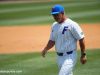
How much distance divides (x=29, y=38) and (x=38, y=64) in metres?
5.32

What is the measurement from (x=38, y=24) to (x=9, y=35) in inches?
153

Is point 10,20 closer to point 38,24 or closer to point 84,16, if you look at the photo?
point 38,24

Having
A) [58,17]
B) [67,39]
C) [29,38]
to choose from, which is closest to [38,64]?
[67,39]

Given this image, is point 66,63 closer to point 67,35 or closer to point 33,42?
point 67,35

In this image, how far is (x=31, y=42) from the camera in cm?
1548

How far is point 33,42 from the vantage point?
15445mm

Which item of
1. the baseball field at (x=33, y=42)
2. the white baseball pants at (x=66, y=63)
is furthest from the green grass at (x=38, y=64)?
the white baseball pants at (x=66, y=63)

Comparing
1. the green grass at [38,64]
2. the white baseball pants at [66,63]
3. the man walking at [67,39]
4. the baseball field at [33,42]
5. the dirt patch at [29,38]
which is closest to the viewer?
the white baseball pants at [66,63]

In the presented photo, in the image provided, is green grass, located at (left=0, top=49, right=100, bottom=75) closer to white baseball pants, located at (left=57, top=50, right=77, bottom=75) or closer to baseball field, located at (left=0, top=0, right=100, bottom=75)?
baseball field, located at (left=0, top=0, right=100, bottom=75)

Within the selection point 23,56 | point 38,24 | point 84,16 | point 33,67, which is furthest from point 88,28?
point 33,67

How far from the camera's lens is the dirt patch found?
14227 millimetres

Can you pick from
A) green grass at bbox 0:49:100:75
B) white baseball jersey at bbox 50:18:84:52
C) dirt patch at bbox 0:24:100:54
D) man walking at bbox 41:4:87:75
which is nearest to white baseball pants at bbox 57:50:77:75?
man walking at bbox 41:4:87:75

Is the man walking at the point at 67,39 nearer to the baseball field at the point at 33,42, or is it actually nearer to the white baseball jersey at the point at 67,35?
the white baseball jersey at the point at 67,35

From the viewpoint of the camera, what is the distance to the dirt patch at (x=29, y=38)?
14227 mm
